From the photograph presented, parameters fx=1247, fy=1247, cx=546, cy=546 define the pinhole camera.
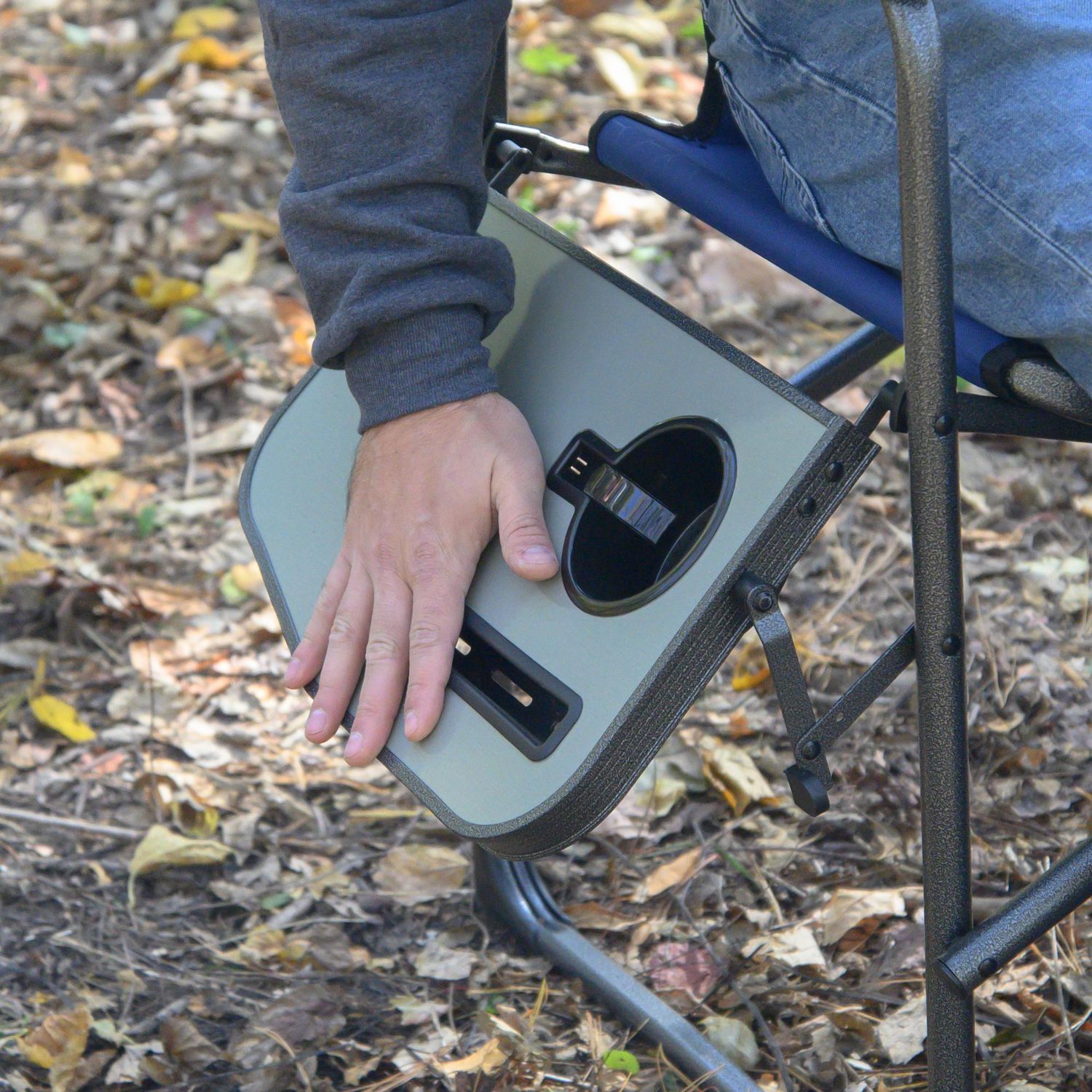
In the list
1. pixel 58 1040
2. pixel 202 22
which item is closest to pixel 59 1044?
pixel 58 1040

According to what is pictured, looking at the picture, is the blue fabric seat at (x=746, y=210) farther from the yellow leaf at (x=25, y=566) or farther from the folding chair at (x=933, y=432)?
the yellow leaf at (x=25, y=566)

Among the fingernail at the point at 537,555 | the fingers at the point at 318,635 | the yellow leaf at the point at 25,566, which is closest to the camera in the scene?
the fingernail at the point at 537,555

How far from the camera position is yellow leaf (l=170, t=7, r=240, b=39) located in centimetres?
321

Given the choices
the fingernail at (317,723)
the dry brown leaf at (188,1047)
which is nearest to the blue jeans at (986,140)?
the fingernail at (317,723)

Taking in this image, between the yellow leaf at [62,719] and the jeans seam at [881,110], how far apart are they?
47.8 inches

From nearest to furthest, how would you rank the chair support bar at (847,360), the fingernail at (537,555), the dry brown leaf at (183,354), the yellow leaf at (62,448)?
1. the fingernail at (537,555)
2. the chair support bar at (847,360)
3. the yellow leaf at (62,448)
4. the dry brown leaf at (183,354)

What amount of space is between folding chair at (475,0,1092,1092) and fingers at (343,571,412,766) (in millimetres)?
312

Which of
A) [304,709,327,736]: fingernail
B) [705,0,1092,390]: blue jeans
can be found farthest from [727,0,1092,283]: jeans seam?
[304,709,327,736]: fingernail

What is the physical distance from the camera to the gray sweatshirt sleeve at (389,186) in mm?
1038

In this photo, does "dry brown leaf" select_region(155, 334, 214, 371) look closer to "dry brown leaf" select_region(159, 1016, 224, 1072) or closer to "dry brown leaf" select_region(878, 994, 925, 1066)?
"dry brown leaf" select_region(159, 1016, 224, 1072)

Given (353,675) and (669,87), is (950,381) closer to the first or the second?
(353,675)

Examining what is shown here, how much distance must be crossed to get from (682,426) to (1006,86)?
34 centimetres

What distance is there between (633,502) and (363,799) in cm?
74

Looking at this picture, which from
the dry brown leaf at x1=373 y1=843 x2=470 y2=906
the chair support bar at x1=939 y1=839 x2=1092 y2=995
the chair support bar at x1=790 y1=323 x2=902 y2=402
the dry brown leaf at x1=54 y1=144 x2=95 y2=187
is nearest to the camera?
the chair support bar at x1=939 y1=839 x2=1092 y2=995
